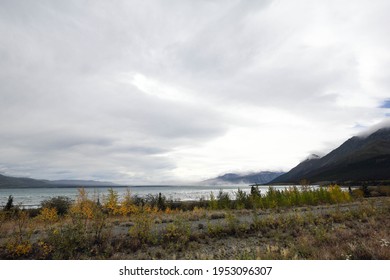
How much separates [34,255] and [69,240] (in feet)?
4.44

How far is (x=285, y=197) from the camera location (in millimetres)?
35250

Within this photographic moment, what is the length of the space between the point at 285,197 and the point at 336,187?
10.3 m

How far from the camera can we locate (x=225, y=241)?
1240 centimetres

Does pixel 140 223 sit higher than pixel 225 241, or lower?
higher

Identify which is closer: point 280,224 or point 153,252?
point 153,252

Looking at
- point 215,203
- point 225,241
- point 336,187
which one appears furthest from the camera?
point 336,187

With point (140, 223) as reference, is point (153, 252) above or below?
below

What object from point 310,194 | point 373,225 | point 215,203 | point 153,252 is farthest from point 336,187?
point 153,252
